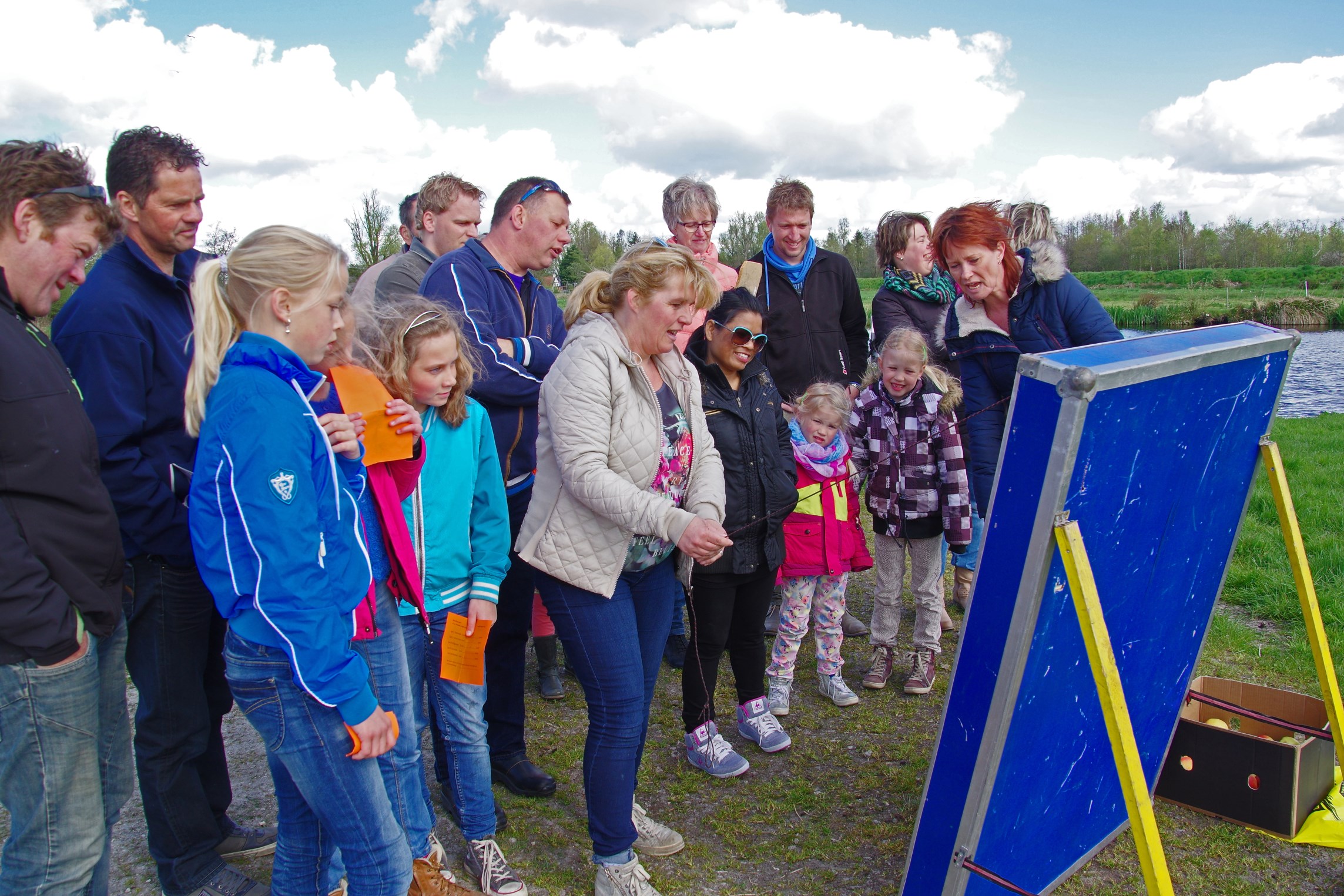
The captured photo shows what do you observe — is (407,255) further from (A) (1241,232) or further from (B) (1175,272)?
(A) (1241,232)

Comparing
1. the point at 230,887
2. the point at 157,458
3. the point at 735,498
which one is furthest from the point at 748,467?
the point at 230,887

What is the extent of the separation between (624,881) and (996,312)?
2689 mm

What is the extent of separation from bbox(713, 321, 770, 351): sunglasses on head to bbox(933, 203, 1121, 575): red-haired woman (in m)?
0.88

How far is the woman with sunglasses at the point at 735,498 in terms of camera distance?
3.36 metres

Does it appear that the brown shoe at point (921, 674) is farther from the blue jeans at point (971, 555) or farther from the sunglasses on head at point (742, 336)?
the sunglasses on head at point (742, 336)

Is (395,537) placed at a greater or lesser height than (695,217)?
lesser

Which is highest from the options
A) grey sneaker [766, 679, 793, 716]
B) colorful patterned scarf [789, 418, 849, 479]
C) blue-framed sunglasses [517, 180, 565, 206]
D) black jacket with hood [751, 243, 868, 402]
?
blue-framed sunglasses [517, 180, 565, 206]

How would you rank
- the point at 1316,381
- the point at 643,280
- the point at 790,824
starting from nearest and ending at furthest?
the point at 643,280
the point at 790,824
the point at 1316,381

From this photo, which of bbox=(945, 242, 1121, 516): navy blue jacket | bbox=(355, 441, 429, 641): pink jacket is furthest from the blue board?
bbox=(355, 441, 429, 641): pink jacket

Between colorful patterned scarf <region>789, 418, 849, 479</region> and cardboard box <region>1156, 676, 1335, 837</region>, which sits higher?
colorful patterned scarf <region>789, 418, 849, 479</region>

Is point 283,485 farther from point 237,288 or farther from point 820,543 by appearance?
point 820,543

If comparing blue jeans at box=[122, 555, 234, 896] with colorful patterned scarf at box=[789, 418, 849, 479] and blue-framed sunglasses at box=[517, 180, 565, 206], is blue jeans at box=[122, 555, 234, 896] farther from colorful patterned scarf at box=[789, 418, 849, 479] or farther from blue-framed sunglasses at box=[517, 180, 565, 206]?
colorful patterned scarf at box=[789, 418, 849, 479]

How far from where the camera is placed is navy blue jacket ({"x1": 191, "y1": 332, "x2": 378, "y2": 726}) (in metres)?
1.72

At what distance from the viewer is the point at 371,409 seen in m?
2.34
